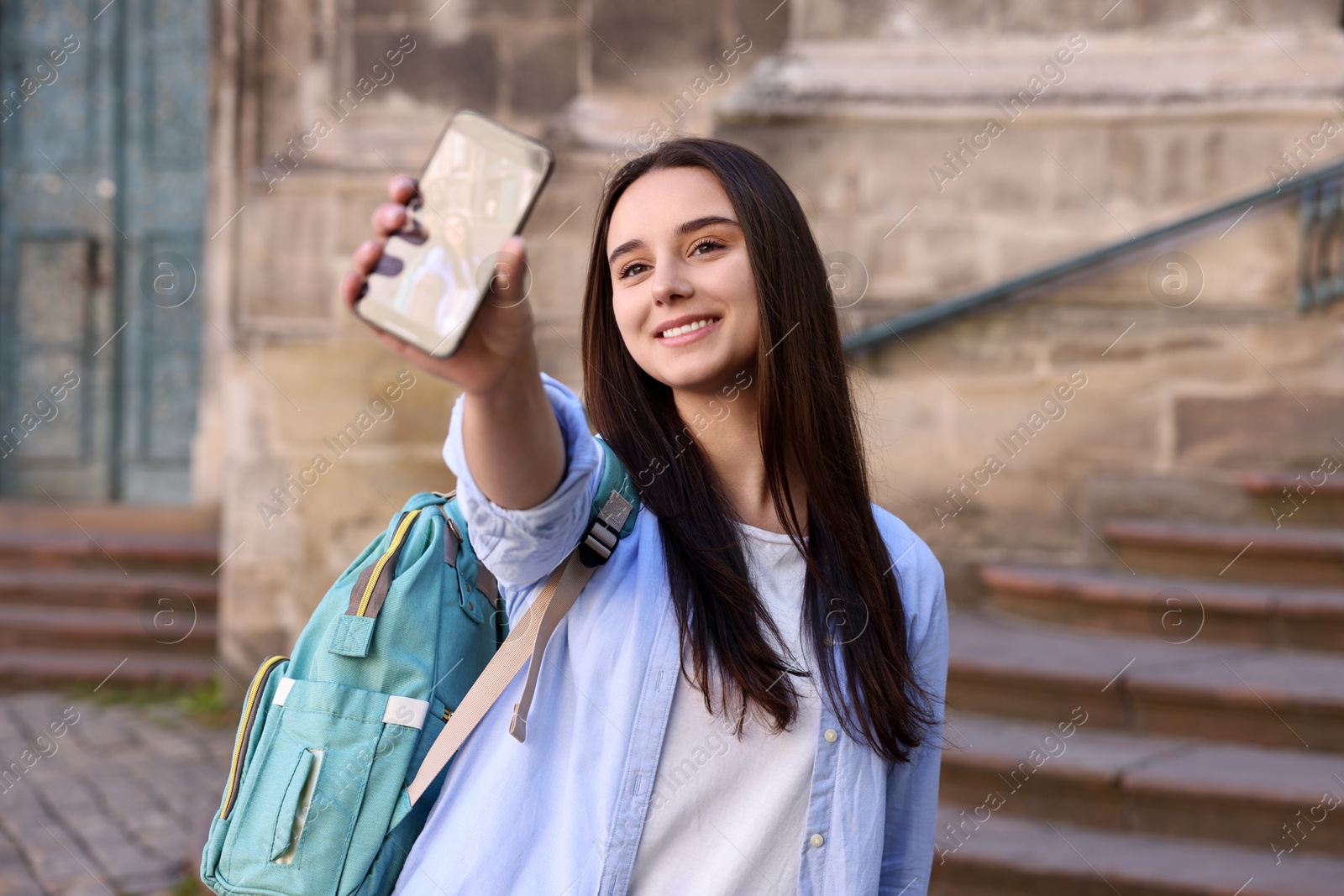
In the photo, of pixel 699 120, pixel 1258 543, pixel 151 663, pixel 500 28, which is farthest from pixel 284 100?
pixel 1258 543

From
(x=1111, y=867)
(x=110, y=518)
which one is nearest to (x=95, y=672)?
(x=110, y=518)

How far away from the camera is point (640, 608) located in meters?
1.55

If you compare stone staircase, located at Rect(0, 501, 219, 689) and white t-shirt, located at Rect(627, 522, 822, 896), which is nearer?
white t-shirt, located at Rect(627, 522, 822, 896)

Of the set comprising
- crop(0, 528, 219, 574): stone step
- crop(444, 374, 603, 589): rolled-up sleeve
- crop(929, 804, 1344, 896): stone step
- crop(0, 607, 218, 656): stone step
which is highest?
crop(444, 374, 603, 589): rolled-up sleeve

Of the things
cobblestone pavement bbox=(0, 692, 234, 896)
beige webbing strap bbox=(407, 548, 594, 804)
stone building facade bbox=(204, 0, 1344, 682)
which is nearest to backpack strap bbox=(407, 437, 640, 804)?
beige webbing strap bbox=(407, 548, 594, 804)

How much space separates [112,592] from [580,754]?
226 inches

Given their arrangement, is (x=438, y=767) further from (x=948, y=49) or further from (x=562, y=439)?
(x=948, y=49)

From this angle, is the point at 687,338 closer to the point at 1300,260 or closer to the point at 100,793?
the point at 100,793

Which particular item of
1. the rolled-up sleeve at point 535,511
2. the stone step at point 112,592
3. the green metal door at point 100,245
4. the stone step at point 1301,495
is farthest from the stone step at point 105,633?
the rolled-up sleeve at point 535,511

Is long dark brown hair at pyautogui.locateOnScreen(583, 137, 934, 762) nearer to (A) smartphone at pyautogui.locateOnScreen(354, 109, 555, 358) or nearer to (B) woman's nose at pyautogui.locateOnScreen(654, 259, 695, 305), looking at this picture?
(B) woman's nose at pyautogui.locateOnScreen(654, 259, 695, 305)

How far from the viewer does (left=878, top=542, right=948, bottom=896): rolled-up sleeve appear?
5.86 ft

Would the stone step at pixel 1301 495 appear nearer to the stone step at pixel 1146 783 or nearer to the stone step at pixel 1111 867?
the stone step at pixel 1146 783

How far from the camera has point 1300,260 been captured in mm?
5047

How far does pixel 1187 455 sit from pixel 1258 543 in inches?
25.0
